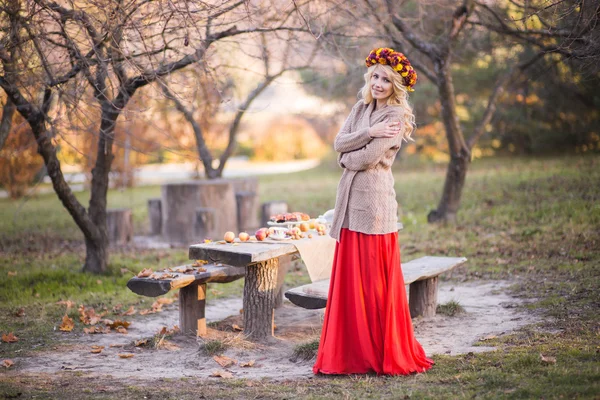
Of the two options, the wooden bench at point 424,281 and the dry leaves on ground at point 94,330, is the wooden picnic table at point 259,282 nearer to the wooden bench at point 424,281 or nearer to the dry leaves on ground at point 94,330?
the wooden bench at point 424,281

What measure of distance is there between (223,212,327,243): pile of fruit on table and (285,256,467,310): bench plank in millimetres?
508

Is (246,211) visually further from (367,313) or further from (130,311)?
(367,313)

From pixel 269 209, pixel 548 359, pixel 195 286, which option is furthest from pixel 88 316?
pixel 269 209

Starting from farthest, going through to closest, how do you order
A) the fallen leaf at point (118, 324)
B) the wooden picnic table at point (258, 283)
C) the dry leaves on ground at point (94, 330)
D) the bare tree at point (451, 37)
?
the bare tree at point (451, 37) → the fallen leaf at point (118, 324) → the dry leaves on ground at point (94, 330) → the wooden picnic table at point (258, 283)

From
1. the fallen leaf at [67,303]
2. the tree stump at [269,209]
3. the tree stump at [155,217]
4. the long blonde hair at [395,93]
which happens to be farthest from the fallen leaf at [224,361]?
the tree stump at [155,217]

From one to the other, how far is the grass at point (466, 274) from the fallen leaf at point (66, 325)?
135 mm

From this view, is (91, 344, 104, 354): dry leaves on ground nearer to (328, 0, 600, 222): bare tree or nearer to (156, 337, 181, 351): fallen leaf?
(156, 337, 181, 351): fallen leaf

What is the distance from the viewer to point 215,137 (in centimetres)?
2072

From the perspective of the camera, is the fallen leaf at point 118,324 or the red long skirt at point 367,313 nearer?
the red long skirt at point 367,313

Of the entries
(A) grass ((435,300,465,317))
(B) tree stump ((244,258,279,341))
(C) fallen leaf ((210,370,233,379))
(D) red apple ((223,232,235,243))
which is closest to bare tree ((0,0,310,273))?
(D) red apple ((223,232,235,243))

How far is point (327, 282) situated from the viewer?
616cm

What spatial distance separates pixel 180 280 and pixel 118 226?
601 cm

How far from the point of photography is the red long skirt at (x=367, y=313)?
4.93m

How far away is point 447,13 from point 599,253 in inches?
199
